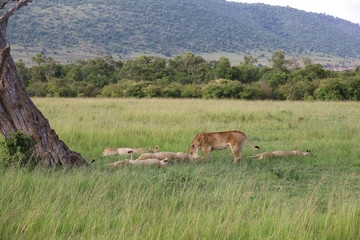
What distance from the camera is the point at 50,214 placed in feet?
11.0

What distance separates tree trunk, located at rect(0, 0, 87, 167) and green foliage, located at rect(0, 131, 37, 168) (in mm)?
121

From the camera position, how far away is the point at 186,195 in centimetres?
422

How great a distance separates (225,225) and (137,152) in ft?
14.8

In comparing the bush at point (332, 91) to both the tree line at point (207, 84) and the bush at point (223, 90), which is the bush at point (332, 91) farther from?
the bush at point (223, 90)

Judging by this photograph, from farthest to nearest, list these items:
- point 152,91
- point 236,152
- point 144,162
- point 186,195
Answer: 1. point 152,91
2. point 236,152
3. point 144,162
4. point 186,195

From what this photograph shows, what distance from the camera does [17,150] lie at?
5457 mm

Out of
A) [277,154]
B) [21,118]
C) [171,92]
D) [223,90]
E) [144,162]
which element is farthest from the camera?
[171,92]

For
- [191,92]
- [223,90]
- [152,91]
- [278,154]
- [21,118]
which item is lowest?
[152,91]

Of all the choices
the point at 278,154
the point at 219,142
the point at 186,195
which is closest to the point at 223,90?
the point at 278,154

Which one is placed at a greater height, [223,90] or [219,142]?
[219,142]

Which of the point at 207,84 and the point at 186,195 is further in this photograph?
the point at 207,84

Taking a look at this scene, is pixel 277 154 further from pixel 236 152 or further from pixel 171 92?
pixel 171 92

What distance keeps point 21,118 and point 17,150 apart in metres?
0.58

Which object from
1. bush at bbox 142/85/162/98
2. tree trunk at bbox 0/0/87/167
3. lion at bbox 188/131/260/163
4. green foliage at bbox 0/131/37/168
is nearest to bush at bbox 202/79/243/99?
bush at bbox 142/85/162/98
